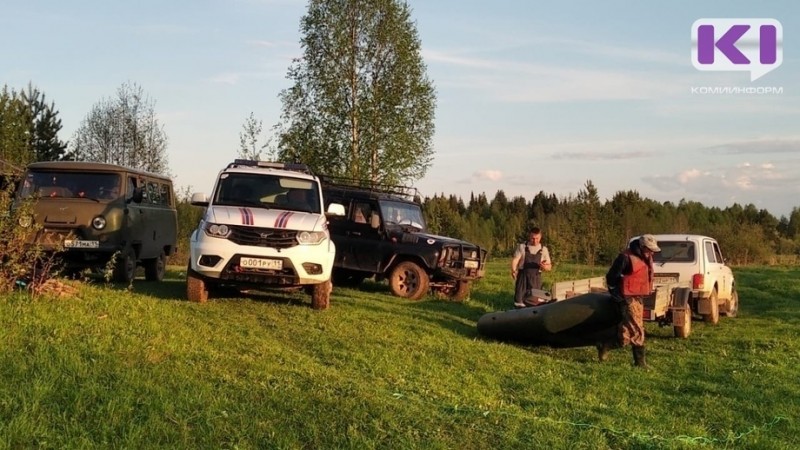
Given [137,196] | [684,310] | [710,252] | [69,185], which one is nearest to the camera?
[684,310]

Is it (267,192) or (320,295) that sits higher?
(267,192)

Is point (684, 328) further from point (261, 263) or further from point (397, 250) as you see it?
point (261, 263)

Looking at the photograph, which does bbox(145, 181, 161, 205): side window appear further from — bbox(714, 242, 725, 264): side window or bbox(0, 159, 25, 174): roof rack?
bbox(714, 242, 725, 264): side window

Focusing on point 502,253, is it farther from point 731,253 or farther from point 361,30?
point 361,30

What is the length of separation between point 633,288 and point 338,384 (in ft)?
15.0

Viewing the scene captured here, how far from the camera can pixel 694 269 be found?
45.5 ft

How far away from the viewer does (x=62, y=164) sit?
13031 mm

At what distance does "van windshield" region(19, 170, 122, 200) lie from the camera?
12750mm

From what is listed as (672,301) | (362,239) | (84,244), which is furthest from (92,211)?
(672,301)

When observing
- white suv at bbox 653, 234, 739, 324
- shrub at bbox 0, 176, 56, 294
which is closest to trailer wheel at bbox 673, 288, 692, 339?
white suv at bbox 653, 234, 739, 324

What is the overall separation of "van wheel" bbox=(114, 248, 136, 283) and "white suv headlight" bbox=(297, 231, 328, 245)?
13.3 ft

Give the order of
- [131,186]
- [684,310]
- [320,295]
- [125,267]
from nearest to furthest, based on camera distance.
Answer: [320,295] → [684,310] → [125,267] → [131,186]

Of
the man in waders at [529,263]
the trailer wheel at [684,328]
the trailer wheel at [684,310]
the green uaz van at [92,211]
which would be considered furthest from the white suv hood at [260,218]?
the trailer wheel at [684,328]

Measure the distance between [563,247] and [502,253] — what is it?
14789 millimetres
